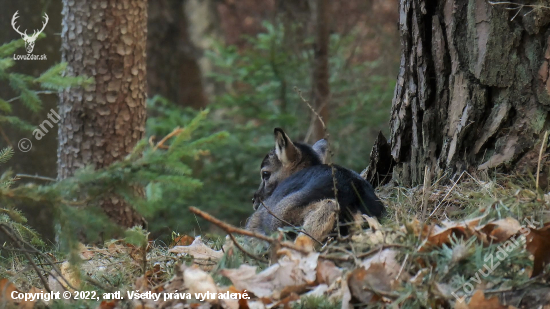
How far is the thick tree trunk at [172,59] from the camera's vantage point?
17.1 meters

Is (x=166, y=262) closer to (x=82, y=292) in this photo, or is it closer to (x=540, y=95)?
(x=82, y=292)

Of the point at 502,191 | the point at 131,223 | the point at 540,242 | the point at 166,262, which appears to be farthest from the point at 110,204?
the point at 540,242

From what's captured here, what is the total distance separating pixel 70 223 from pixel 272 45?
8.22m

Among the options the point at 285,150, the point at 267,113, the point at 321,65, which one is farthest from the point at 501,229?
the point at 321,65

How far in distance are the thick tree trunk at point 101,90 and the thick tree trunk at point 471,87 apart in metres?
3.06

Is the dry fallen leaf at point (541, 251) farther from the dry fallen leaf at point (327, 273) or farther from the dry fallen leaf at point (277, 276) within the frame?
the dry fallen leaf at point (277, 276)

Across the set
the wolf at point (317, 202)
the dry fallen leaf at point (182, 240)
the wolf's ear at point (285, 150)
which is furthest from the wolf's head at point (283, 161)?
the dry fallen leaf at point (182, 240)

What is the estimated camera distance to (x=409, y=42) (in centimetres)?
518

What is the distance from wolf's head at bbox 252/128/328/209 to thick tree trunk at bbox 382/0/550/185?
1.32 metres

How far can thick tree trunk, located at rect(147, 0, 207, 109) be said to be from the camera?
17062 mm

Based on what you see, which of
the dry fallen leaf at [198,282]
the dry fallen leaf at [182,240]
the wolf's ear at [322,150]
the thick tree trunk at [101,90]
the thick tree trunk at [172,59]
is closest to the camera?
the dry fallen leaf at [198,282]

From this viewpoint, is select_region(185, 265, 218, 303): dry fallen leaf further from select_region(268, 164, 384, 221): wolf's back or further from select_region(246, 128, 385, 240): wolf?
select_region(268, 164, 384, 221): wolf's back

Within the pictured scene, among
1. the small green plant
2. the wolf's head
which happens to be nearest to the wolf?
the wolf's head

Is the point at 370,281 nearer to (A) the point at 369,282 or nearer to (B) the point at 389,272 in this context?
(A) the point at 369,282
